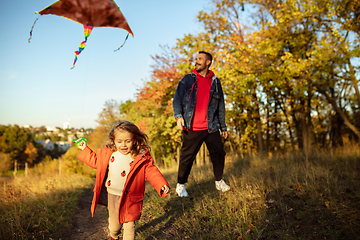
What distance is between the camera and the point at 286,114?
1507 centimetres

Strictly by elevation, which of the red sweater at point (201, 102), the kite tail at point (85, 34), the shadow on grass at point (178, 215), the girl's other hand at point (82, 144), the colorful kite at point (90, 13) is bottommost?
the shadow on grass at point (178, 215)

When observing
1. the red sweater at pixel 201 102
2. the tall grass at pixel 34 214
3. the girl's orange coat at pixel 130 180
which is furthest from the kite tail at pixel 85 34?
the tall grass at pixel 34 214

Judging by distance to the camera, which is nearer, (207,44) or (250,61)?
(250,61)

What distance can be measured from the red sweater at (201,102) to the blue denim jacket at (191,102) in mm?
69

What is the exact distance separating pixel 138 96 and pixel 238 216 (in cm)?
1235

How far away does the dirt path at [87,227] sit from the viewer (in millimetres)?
3424

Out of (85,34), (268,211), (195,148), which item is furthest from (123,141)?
(268,211)

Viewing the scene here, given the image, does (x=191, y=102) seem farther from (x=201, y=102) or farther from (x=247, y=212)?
(x=247, y=212)

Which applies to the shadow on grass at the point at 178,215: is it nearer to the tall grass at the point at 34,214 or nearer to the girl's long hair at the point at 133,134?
the girl's long hair at the point at 133,134

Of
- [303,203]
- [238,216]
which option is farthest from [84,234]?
[303,203]

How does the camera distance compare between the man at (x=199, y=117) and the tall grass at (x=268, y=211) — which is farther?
the man at (x=199, y=117)

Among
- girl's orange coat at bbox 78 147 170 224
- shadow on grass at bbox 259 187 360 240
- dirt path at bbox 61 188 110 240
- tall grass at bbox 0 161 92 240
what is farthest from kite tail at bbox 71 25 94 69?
shadow on grass at bbox 259 187 360 240

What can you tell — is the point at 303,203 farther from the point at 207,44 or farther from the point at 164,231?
the point at 207,44

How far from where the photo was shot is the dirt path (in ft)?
11.2
